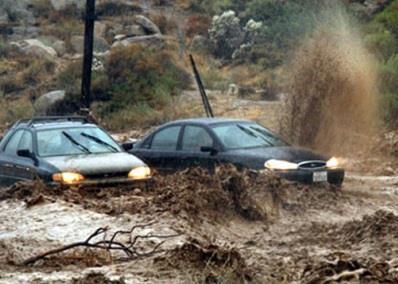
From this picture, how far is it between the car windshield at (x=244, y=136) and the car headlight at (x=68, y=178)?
252 centimetres

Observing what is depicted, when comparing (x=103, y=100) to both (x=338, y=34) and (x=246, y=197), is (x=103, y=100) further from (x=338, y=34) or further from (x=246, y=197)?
(x=246, y=197)

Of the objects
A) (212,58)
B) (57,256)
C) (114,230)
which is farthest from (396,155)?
(212,58)

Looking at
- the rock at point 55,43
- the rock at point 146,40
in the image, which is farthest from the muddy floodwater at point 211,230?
the rock at point 55,43

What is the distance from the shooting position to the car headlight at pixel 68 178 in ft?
50.1

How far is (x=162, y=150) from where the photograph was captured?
1755 centimetres

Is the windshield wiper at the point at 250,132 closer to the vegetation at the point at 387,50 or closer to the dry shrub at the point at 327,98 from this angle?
the dry shrub at the point at 327,98

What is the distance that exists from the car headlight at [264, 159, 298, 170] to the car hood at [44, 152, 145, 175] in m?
1.95

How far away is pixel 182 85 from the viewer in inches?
1537

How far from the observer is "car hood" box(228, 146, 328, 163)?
52.2 feet

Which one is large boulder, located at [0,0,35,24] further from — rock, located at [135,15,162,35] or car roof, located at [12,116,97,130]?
car roof, located at [12,116,97,130]

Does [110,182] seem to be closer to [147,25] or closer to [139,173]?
[139,173]

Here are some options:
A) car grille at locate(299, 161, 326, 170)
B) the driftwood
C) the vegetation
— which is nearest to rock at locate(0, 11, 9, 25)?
the vegetation

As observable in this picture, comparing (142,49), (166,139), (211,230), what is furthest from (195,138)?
(142,49)

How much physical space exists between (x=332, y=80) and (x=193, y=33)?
29.8m
